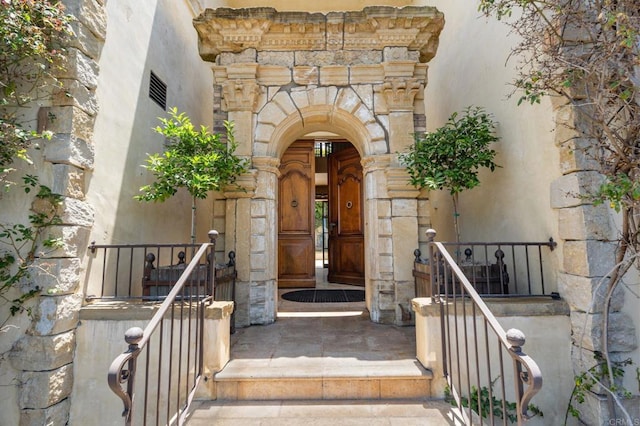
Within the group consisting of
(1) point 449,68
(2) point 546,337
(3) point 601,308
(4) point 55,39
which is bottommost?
(2) point 546,337

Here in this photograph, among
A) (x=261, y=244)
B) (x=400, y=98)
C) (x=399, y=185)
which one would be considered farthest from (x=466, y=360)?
(x=400, y=98)

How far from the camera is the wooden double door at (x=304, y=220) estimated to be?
5.59 m

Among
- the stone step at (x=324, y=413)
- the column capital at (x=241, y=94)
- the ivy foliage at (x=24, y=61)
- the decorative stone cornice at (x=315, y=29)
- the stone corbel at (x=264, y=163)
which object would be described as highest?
the decorative stone cornice at (x=315, y=29)

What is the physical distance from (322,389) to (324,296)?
2.69 metres

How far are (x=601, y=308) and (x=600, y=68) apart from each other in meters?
1.74

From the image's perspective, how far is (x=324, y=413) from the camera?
2.04 meters

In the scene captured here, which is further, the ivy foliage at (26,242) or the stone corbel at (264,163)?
the stone corbel at (264,163)

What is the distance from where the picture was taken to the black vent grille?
366 cm

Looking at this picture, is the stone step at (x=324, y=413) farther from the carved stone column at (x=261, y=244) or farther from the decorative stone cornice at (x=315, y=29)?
the decorative stone cornice at (x=315, y=29)

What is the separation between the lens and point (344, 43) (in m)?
3.70

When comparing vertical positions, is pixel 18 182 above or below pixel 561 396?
above

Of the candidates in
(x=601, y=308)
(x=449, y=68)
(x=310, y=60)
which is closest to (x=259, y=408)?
(x=601, y=308)

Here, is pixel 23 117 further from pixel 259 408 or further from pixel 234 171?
pixel 259 408

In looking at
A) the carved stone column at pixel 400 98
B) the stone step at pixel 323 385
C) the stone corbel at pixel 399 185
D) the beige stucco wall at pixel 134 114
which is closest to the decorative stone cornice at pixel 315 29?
the carved stone column at pixel 400 98
